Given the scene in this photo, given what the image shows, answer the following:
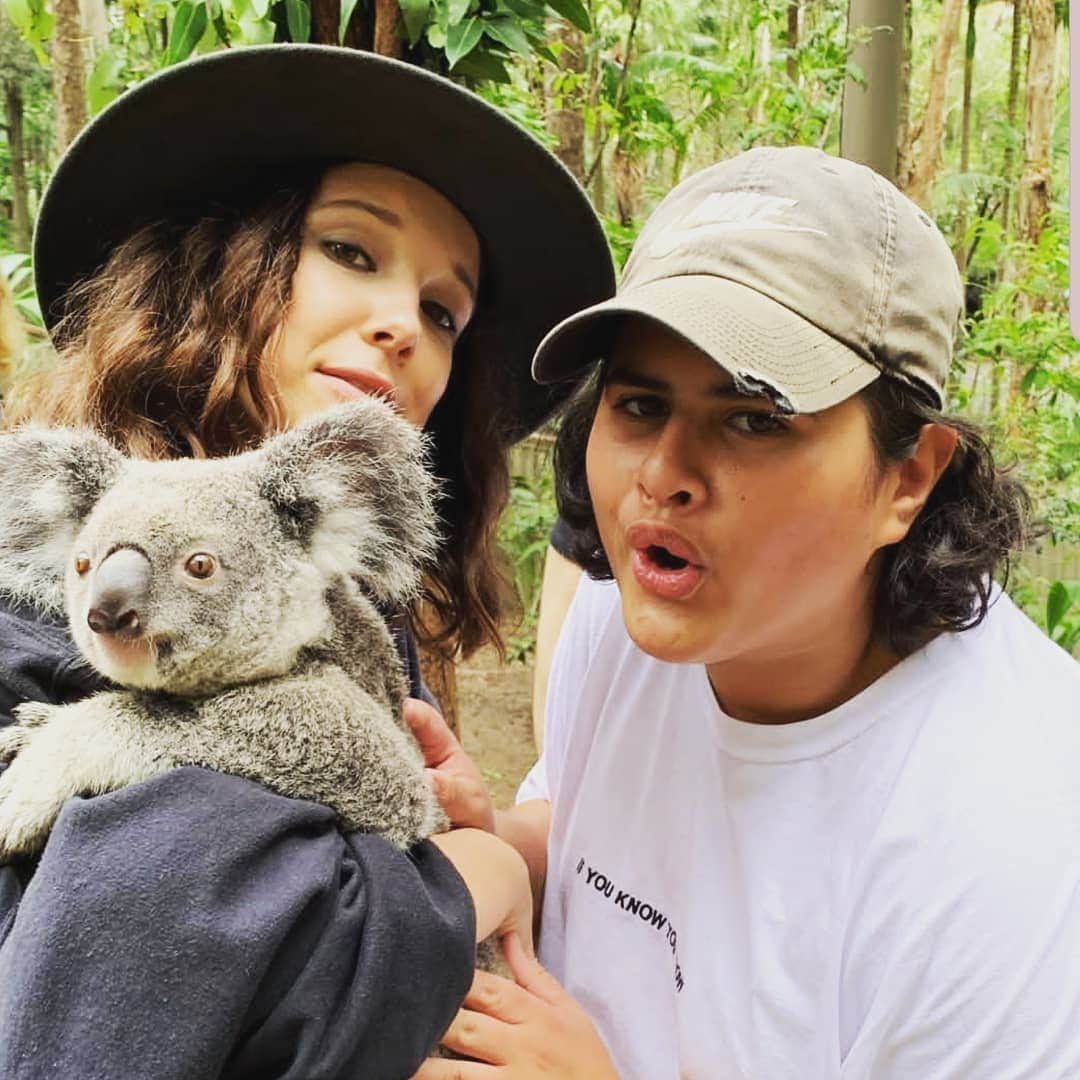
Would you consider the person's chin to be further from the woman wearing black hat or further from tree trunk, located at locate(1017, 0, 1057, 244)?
tree trunk, located at locate(1017, 0, 1057, 244)

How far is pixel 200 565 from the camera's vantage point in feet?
2.97

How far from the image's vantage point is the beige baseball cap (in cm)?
102

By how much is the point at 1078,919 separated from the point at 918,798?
0.19m

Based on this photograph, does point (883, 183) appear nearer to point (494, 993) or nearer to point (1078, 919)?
point (1078, 919)

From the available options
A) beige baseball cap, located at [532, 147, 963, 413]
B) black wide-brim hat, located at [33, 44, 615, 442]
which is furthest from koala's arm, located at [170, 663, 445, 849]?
black wide-brim hat, located at [33, 44, 615, 442]

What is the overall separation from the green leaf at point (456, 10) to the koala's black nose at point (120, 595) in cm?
147

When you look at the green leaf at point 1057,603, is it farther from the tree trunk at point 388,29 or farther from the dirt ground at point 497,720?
the dirt ground at point 497,720

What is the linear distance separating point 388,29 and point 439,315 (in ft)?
2.87

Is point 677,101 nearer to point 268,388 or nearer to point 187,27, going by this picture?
point 187,27

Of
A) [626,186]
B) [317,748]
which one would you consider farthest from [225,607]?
[626,186]

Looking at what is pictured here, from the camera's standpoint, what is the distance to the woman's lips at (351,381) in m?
1.22

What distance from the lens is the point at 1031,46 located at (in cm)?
633

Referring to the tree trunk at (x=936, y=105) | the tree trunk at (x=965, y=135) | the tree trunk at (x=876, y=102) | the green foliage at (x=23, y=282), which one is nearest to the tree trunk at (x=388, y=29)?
the tree trunk at (x=876, y=102)

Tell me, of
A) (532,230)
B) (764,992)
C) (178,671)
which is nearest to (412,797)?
(178,671)
